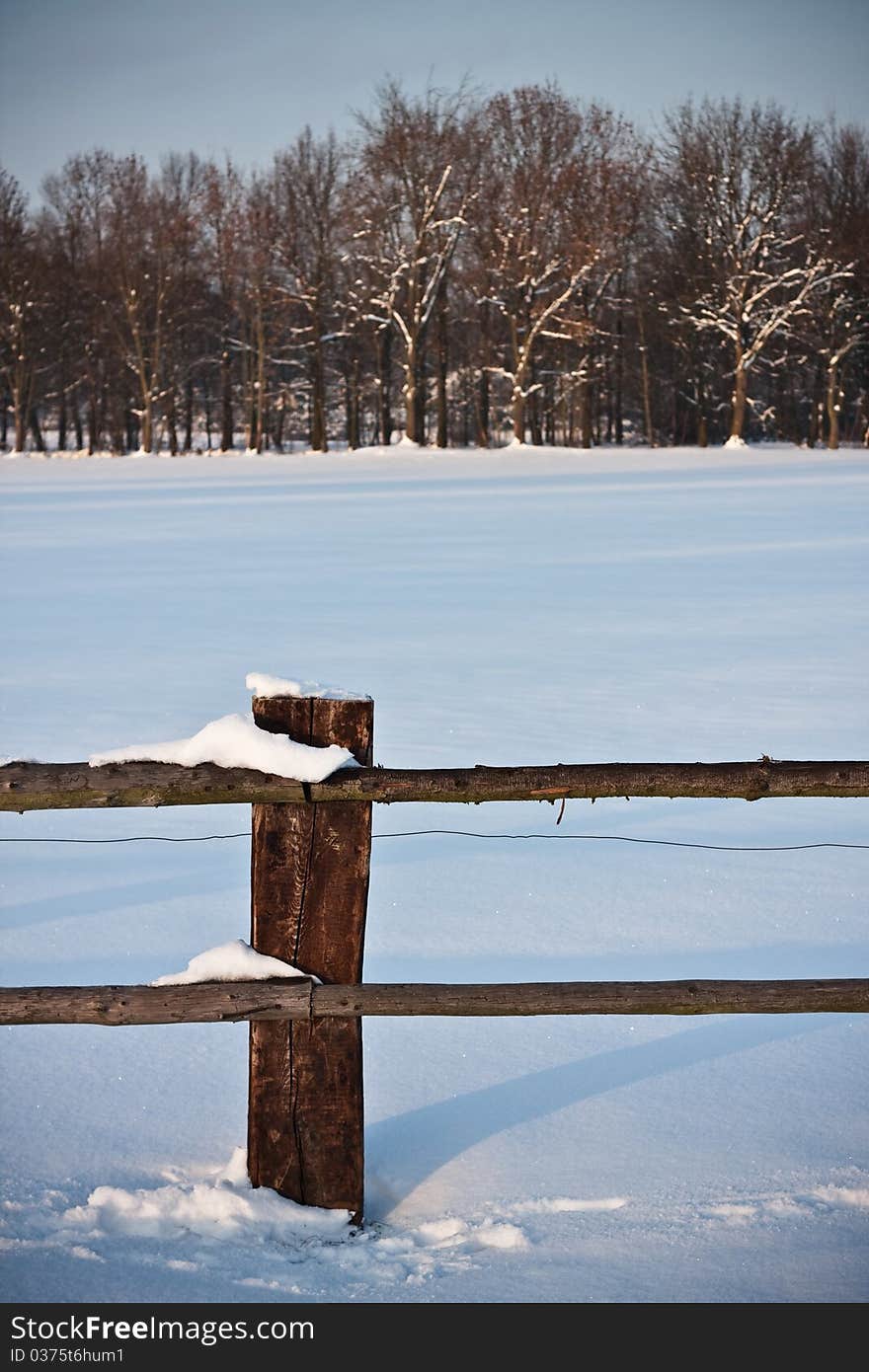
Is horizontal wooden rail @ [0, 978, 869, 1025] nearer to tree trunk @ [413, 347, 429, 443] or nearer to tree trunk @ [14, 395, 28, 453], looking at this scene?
tree trunk @ [413, 347, 429, 443]

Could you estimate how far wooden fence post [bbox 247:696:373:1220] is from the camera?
3518mm

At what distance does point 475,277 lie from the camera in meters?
53.8

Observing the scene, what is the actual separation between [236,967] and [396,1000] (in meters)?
0.42

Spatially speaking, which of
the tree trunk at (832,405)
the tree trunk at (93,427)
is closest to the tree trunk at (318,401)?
the tree trunk at (93,427)

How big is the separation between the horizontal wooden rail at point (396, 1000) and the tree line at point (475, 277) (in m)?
48.3

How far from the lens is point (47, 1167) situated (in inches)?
160

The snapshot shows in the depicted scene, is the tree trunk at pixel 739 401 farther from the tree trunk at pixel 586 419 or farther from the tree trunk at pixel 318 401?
the tree trunk at pixel 318 401

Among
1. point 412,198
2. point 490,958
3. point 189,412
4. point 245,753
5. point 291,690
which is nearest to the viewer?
point 245,753

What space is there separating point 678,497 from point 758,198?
27.2 meters

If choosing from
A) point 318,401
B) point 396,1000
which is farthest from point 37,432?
point 396,1000

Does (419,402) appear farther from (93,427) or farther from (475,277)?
(93,427)

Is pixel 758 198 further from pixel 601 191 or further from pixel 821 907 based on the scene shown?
pixel 821 907

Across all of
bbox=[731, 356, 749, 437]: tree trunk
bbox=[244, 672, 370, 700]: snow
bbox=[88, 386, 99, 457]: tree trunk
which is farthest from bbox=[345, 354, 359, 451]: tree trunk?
bbox=[244, 672, 370, 700]: snow

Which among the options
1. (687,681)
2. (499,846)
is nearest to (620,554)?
(687,681)
